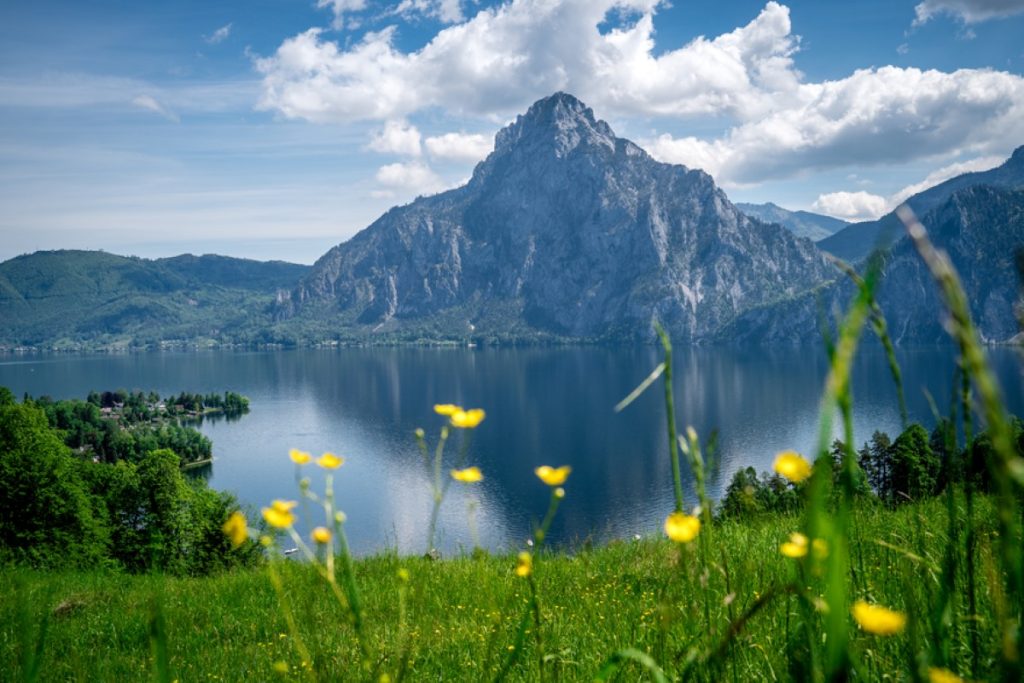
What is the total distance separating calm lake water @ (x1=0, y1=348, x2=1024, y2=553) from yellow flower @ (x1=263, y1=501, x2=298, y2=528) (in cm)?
2678

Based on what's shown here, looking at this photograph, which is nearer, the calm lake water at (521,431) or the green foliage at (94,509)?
the green foliage at (94,509)

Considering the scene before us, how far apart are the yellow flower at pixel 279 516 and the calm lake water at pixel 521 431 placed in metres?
26.8

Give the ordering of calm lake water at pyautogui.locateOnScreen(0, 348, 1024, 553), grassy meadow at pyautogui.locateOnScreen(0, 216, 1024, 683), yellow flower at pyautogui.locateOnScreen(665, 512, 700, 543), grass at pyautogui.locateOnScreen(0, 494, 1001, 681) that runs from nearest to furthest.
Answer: grassy meadow at pyautogui.locateOnScreen(0, 216, 1024, 683)
yellow flower at pyautogui.locateOnScreen(665, 512, 700, 543)
grass at pyautogui.locateOnScreen(0, 494, 1001, 681)
calm lake water at pyautogui.locateOnScreen(0, 348, 1024, 553)

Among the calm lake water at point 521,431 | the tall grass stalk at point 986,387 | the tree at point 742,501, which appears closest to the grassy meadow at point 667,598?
the tall grass stalk at point 986,387

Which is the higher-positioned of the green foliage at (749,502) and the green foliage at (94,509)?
the green foliage at (749,502)

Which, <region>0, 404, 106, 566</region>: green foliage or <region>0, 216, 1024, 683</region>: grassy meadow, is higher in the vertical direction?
<region>0, 216, 1024, 683</region>: grassy meadow

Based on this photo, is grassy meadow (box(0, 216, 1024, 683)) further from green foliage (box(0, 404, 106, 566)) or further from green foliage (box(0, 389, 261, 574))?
green foliage (box(0, 404, 106, 566))

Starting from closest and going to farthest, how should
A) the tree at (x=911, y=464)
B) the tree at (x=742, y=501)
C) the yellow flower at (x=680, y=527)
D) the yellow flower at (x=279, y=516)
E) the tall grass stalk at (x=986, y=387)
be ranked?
the tall grass stalk at (x=986, y=387)
the yellow flower at (x=680, y=527)
the yellow flower at (x=279, y=516)
the tree at (x=742, y=501)
the tree at (x=911, y=464)

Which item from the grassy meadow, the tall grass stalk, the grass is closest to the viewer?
the tall grass stalk

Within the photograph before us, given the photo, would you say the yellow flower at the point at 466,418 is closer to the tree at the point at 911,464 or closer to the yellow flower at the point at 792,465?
the yellow flower at the point at 792,465

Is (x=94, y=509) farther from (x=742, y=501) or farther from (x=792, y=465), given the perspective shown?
(x=792, y=465)

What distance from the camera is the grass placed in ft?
8.82

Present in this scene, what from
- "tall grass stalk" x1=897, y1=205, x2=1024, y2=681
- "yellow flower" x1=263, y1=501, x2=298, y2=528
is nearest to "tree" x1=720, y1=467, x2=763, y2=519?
"tall grass stalk" x1=897, y1=205, x2=1024, y2=681

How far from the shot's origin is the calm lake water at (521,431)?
2591 inches
